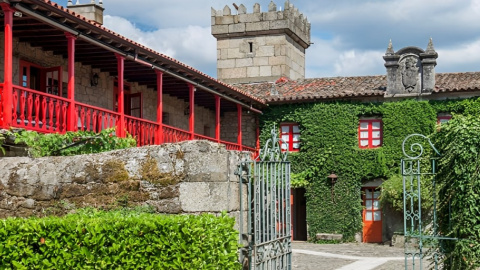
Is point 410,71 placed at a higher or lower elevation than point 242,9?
lower

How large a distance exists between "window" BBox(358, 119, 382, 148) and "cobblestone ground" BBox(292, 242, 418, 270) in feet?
11.6

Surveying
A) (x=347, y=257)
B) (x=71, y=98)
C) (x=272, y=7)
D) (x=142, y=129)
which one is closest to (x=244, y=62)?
(x=272, y=7)

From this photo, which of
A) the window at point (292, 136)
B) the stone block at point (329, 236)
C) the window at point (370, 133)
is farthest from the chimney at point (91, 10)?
the stone block at point (329, 236)

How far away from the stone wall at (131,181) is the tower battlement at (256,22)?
71.8ft

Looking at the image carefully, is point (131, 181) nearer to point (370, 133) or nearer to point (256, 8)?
point (370, 133)

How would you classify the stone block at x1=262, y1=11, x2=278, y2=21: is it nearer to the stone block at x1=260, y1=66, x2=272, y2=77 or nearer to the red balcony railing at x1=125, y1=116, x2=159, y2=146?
the stone block at x1=260, y1=66, x2=272, y2=77

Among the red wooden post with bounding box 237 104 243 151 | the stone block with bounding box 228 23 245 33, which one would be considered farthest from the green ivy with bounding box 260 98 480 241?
the stone block with bounding box 228 23 245 33

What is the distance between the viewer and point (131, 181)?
862 cm

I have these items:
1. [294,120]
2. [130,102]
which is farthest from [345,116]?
[130,102]

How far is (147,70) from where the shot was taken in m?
18.2

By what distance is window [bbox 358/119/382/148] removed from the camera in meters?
23.5

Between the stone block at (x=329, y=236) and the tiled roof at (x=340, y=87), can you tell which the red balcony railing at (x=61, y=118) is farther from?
the stone block at (x=329, y=236)

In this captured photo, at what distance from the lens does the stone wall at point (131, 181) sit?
8.38m

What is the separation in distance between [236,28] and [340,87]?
25.7 feet
